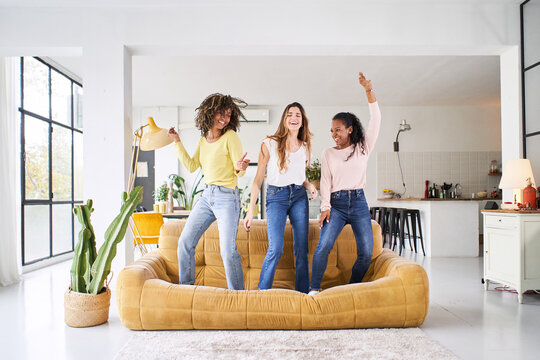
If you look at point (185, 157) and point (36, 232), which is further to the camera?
point (36, 232)

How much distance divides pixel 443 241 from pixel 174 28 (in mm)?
4869

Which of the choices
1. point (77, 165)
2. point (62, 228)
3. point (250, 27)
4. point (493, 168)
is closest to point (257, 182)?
point (250, 27)

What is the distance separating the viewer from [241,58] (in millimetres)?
5516

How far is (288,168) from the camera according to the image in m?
2.86

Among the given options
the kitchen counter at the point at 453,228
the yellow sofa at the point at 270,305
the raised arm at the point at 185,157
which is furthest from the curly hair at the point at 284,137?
the kitchen counter at the point at 453,228

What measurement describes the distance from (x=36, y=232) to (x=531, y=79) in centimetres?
598

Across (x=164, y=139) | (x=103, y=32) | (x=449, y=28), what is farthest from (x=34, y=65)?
(x=449, y=28)

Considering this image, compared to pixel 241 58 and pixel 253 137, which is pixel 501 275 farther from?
pixel 253 137

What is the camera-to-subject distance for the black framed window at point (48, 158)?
510cm

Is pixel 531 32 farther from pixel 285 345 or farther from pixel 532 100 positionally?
pixel 285 345

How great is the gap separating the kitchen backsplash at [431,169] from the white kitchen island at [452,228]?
212 centimetres

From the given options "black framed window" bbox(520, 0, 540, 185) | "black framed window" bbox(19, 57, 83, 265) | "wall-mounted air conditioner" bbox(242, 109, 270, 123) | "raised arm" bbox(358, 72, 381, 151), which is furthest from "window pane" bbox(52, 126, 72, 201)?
"black framed window" bbox(520, 0, 540, 185)

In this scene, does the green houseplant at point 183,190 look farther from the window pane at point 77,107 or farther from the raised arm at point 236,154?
the raised arm at point 236,154

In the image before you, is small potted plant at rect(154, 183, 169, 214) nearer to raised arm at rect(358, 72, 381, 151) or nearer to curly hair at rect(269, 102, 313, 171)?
curly hair at rect(269, 102, 313, 171)
